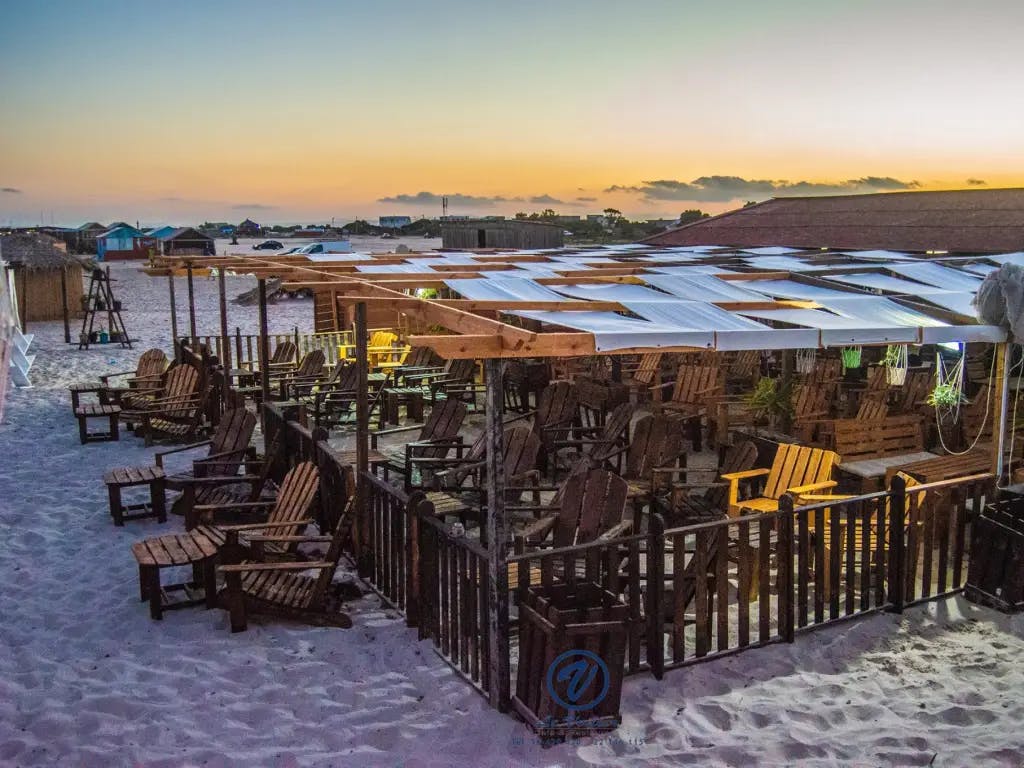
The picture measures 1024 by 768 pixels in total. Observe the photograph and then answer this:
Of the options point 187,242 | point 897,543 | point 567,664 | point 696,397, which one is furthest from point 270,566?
point 187,242

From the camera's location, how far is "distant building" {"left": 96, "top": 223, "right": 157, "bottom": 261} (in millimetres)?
66562

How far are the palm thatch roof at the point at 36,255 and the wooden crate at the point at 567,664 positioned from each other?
27.0 m

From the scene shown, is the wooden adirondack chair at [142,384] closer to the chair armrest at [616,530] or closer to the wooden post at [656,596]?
the chair armrest at [616,530]

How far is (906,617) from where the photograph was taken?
5.52 meters

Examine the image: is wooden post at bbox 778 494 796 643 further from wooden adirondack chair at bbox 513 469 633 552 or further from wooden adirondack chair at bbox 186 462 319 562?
wooden adirondack chair at bbox 186 462 319 562

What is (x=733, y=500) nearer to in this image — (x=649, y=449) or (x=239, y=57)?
(x=649, y=449)

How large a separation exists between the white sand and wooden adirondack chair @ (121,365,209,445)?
178 inches

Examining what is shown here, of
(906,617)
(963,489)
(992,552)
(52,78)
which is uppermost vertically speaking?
(52,78)

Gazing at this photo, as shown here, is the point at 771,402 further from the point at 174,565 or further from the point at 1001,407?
the point at 174,565

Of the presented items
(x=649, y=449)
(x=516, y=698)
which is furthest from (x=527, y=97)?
(x=516, y=698)

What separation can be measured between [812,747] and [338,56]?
19.7 metres

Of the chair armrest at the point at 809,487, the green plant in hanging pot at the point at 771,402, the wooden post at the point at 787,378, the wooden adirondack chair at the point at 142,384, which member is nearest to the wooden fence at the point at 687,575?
the chair armrest at the point at 809,487

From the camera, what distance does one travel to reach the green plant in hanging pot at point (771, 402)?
1016 cm

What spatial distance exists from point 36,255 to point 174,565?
2595cm
